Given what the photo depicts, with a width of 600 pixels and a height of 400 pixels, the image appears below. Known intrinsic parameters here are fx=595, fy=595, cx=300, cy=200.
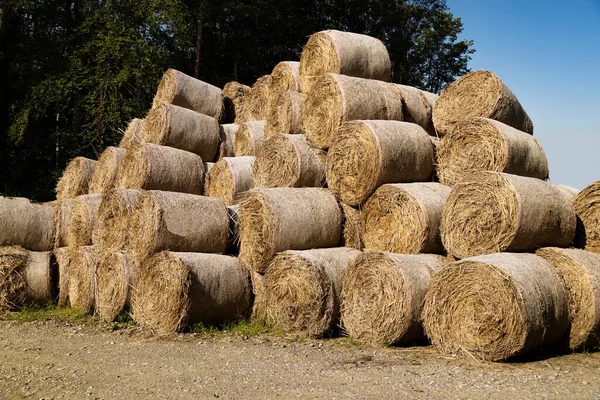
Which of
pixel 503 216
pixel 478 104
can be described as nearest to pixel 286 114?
pixel 478 104

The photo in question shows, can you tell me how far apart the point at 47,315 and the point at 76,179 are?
291 centimetres

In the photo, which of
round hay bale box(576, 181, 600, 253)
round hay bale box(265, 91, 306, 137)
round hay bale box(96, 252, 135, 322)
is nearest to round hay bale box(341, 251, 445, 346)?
round hay bale box(576, 181, 600, 253)

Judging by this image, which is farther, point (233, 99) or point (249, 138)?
point (233, 99)

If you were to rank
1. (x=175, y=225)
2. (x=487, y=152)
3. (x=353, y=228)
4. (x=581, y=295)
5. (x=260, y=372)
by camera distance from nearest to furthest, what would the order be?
(x=260, y=372) → (x=581, y=295) → (x=487, y=152) → (x=175, y=225) → (x=353, y=228)

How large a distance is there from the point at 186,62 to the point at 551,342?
17.2 meters

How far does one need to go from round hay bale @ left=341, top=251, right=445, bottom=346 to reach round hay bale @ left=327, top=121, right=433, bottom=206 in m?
1.01

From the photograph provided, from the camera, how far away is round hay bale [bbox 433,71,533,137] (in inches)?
273

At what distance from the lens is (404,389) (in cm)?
445

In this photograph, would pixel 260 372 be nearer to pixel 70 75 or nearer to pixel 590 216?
pixel 590 216

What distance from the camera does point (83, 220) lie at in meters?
8.45

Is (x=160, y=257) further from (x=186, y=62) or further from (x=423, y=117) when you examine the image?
(x=186, y=62)

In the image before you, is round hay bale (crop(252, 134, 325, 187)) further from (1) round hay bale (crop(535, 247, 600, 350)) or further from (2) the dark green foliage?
(2) the dark green foliage

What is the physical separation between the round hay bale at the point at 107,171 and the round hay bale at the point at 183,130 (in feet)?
1.71

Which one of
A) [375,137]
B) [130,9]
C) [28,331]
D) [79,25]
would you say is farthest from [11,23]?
[375,137]
